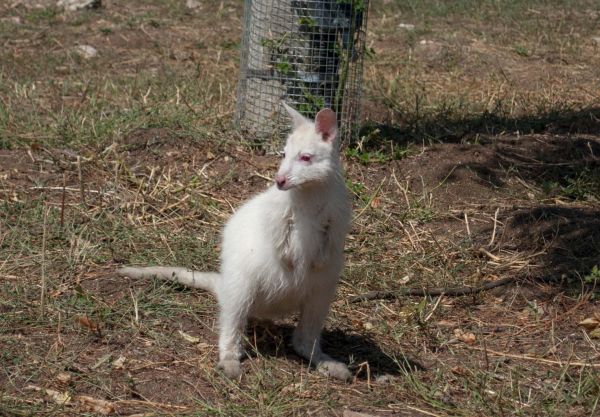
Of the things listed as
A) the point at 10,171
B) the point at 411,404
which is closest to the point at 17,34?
the point at 10,171

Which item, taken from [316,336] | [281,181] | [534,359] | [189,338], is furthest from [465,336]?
[281,181]

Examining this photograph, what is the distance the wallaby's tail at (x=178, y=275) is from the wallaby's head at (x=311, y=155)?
1.11m

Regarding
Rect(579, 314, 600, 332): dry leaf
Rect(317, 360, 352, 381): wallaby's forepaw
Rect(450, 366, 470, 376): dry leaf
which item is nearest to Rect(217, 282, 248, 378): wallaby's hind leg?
Rect(317, 360, 352, 381): wallaby's forepaw

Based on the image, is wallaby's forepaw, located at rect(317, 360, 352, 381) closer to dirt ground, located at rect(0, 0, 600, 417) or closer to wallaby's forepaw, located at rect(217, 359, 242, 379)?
dirt ground, located at rect(0, 0, 600, 417)

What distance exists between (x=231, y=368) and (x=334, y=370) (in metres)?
0.45

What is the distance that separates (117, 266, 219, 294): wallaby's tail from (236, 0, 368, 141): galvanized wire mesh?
2.09 meters

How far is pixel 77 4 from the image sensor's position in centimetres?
1108

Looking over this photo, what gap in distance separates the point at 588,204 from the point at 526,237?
691 mm

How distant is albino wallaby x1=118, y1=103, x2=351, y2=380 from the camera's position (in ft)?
13.5

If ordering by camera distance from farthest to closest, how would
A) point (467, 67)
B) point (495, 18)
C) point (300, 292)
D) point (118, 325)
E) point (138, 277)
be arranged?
1. point (495, 18)
2. point (467, 67)
3. point (138, 277)
4. point (118, 325)
5. point (300, 292)

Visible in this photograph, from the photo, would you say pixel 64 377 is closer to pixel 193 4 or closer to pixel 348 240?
pixel 348 240

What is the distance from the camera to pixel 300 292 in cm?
434

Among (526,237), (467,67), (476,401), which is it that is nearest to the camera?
(476,401)

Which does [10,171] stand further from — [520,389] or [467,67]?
[467,67]
